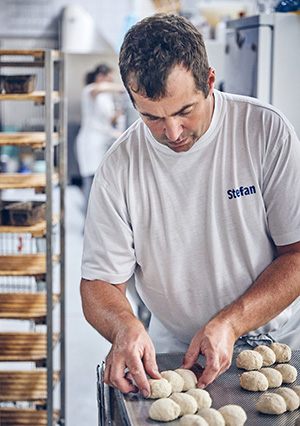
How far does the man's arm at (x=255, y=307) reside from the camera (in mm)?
1375

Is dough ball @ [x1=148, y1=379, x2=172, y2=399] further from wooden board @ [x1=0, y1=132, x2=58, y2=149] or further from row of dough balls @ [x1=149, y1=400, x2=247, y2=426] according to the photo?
wooden board @ [x1=0, y1=132, x2=58, y2=149]

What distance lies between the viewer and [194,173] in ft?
5.19

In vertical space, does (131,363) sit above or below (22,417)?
above

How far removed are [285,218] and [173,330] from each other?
Result: 0.45 meters

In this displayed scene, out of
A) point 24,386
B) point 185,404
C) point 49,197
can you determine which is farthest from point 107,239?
point 24,386

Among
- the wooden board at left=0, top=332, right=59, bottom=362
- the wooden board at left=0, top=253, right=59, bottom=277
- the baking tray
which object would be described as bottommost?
the wooden board at left=0, top=332, right=59, bottom=362

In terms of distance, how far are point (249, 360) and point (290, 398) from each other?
0.62ft

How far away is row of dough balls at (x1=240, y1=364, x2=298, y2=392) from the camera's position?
1.32m

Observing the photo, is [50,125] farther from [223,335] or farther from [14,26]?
[14,26]

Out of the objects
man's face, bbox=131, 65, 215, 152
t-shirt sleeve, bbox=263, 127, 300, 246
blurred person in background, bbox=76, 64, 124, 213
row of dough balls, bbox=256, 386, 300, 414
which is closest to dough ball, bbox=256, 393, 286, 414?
row of dough balls, bbox=256, 386, 300, 414

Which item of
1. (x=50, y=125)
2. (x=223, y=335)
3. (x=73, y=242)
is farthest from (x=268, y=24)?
(x=73, y=242)

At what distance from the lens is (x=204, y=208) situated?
1.58 m

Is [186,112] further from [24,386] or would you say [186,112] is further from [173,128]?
[24,386]

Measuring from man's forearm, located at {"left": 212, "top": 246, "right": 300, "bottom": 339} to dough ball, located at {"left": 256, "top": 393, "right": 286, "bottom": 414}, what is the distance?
245mm
